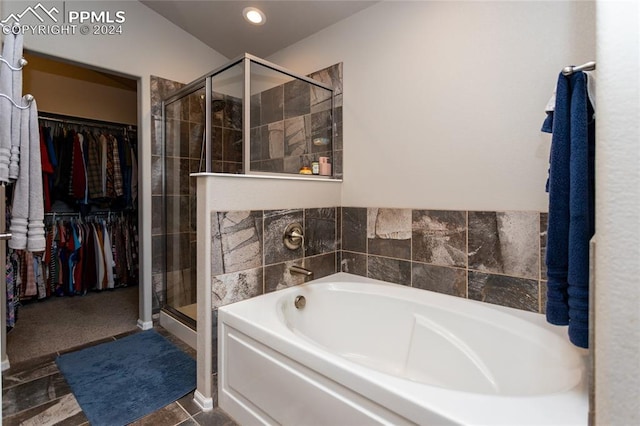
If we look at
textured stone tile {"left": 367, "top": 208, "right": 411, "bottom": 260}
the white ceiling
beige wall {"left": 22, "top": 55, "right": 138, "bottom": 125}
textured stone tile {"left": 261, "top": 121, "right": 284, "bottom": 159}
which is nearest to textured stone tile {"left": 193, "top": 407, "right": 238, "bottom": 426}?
textured stone tile {"left": 367, "top": 208, "right": 411, "bottom": 260}

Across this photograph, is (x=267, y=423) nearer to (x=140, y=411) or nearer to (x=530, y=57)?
(x=140, y=411)

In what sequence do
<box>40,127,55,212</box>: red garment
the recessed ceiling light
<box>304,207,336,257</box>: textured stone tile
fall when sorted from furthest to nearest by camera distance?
<box>40,127,55,212</box>: red garment, the recessed ceiling light, <box>304,207,336,257</box>: textured stone tile

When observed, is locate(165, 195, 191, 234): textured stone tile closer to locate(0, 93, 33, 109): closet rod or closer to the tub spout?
the tub spout

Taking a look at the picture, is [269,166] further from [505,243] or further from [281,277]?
[505,243]

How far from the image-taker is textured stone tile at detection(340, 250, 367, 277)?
2.34 metres

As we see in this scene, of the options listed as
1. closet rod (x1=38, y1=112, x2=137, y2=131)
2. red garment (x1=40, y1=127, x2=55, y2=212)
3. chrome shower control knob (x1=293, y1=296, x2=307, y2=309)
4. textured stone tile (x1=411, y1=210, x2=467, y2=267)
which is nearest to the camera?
textured stone tile (x1=411, y1=210, x2=467, y2=267)

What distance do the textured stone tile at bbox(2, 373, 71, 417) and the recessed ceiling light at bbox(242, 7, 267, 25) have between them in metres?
2.89

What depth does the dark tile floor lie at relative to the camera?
5.20 ft

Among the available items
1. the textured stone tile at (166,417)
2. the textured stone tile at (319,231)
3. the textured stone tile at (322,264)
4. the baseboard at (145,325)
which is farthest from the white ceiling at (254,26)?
the textured stone tile at (166,417)

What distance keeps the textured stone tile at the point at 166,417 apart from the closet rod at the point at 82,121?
132 inches

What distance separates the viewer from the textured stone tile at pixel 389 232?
2.08 m

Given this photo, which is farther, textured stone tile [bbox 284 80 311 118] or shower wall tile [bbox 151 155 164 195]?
Answer: shower wall tile [bbox 151 155 164 195]

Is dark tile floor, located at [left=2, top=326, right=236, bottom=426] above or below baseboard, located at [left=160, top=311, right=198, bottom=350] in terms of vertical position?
below

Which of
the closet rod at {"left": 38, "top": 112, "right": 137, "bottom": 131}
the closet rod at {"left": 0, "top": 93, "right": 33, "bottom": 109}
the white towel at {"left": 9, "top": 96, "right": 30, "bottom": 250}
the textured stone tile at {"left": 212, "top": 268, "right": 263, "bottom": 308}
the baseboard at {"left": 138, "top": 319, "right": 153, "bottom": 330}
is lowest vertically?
the baseboard at {"left": 138, "top": 319, "right": 153, "bottom": 330}
